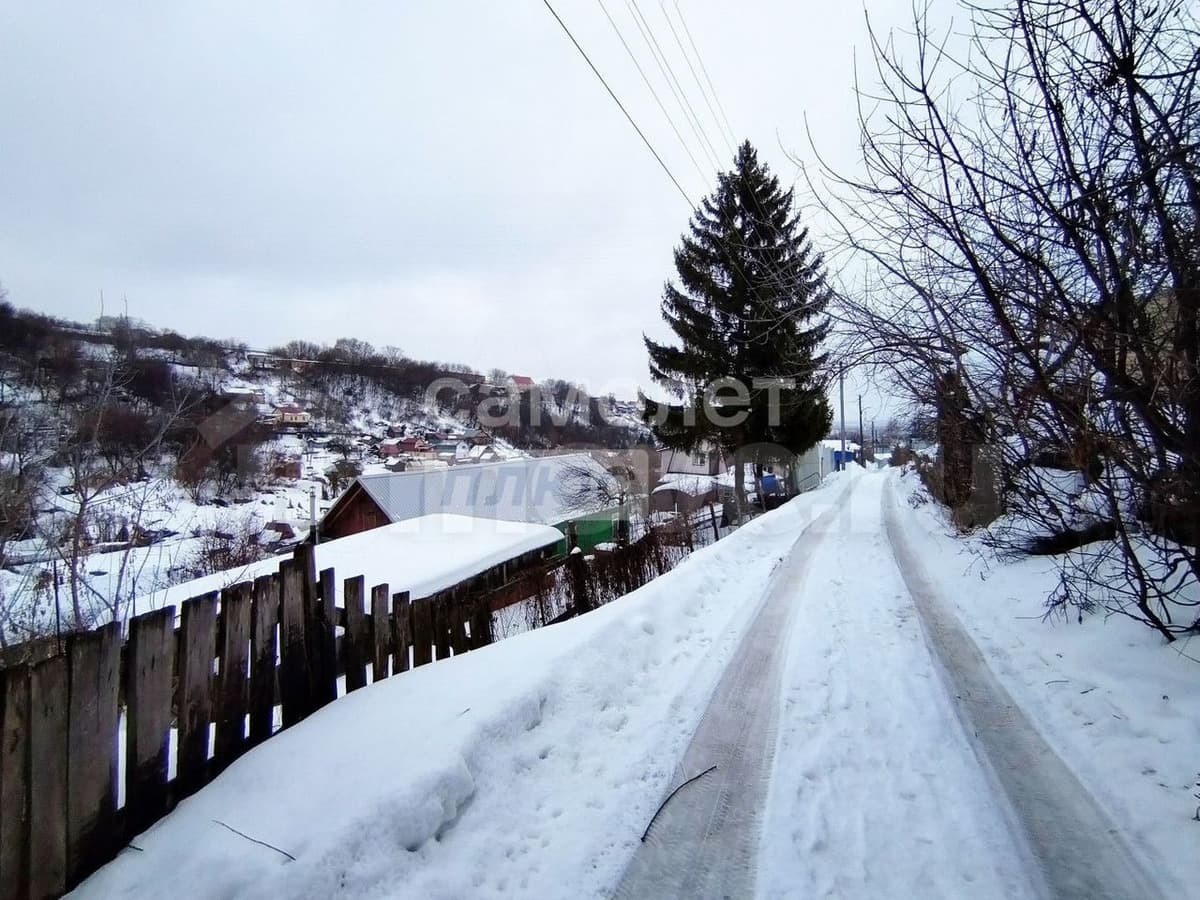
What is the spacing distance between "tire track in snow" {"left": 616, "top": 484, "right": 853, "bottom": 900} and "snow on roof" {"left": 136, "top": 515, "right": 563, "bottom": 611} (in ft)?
19.9

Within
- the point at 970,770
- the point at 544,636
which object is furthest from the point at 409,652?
the point at 970,770

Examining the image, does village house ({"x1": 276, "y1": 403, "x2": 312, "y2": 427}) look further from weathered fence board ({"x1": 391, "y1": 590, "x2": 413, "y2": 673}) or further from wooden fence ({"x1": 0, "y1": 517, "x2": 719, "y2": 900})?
wooden fence ({"x1": 0, "y1": 517, "x2": 719, "y2": 900})

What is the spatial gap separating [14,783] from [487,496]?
22045 millimetres

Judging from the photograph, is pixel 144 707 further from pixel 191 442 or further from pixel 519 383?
pixel 519 383

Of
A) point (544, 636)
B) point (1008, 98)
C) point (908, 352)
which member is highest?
point (1008, 98)

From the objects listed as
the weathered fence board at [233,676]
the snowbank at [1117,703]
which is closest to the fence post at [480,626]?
the weathered fence board at [233,676]

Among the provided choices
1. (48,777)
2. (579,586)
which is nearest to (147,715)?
(48,777)

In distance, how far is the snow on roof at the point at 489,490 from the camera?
2209 centimetres

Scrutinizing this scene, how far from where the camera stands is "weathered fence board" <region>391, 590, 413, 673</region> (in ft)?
12.1

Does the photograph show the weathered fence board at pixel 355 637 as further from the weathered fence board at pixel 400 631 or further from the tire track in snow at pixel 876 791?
the tire track in snow at pixel 876 791

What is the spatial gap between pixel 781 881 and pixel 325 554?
1251cm

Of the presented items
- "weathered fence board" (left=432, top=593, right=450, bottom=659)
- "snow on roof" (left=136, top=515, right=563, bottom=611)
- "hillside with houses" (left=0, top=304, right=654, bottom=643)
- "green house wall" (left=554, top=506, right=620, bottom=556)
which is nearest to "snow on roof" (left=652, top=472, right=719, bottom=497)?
"hillside with houses" (left=0, top=304, right=654, bottom=643)

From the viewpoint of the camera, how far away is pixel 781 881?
6.19ft

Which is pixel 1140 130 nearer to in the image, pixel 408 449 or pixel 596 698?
pixel 596 698
